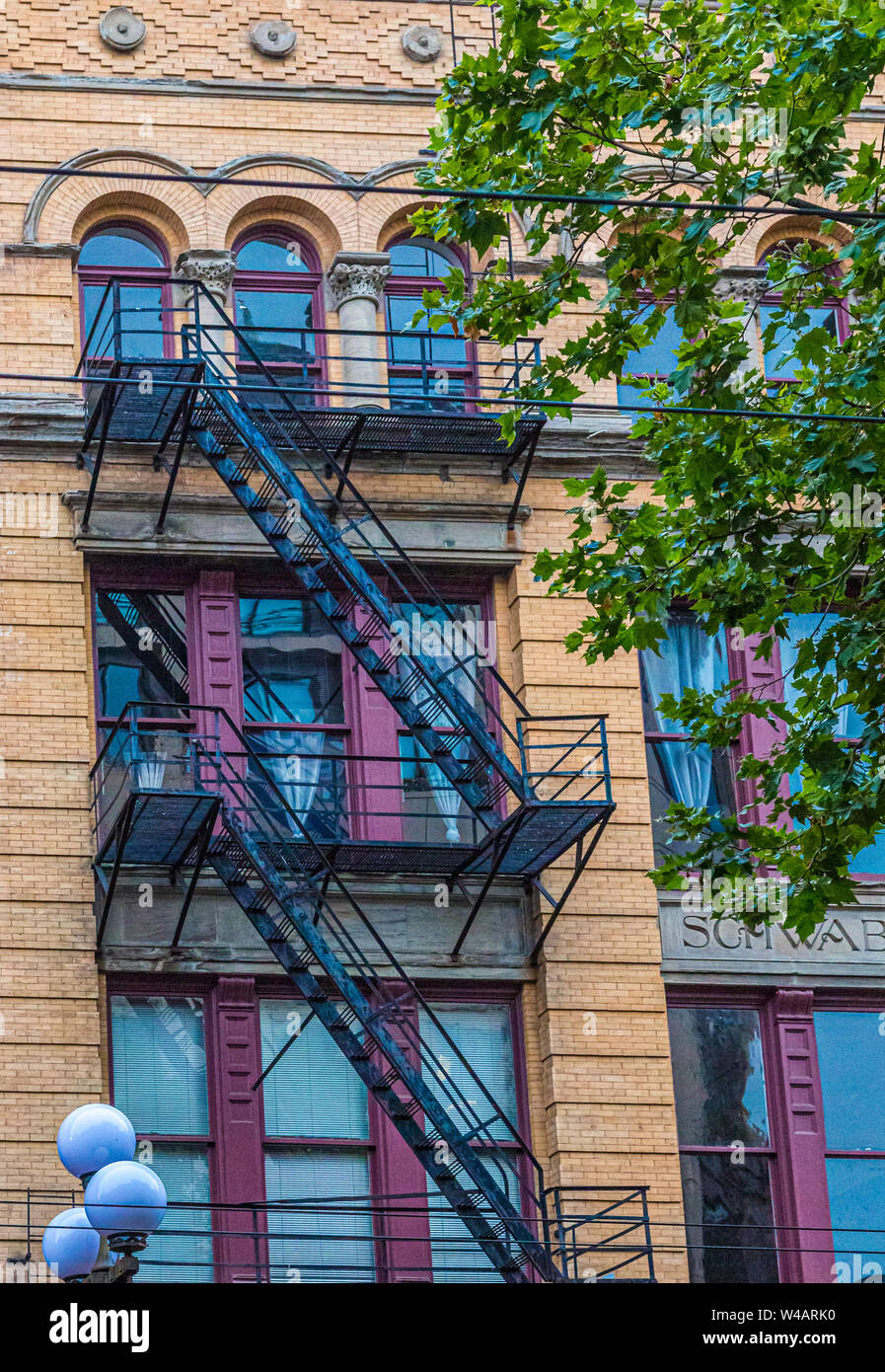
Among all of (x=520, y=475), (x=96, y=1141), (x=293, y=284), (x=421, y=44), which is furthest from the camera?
(x=421, y=44)

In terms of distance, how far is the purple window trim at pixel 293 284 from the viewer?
80.5 feet

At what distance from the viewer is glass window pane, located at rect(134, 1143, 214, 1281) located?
21.3 metres

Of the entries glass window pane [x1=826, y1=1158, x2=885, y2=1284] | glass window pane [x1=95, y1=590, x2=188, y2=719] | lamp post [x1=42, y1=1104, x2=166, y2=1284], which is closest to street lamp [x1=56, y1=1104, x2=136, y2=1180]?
lamp post [x1=42, y1=1104, x2=166, y2=1284]

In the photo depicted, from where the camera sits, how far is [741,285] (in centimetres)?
2569

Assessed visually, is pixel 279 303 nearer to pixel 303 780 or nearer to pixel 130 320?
Result: pixel 130 320

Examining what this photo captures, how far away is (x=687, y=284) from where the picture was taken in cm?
1925

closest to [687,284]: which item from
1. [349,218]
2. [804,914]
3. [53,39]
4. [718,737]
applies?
[718,737]

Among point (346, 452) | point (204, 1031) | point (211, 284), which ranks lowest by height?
point (204, 1031)

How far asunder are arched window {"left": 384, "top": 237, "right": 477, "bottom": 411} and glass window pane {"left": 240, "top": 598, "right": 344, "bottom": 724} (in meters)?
2.22

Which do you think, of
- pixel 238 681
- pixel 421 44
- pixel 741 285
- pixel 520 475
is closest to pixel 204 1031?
pixel 238 681

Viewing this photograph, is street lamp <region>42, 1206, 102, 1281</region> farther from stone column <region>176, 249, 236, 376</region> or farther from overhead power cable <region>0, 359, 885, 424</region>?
stone column <region>176, 249, 236, 376</region>

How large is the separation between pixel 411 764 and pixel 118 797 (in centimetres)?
276

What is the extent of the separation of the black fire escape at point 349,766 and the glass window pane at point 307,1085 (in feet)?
1.40

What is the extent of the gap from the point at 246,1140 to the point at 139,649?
4463mm
